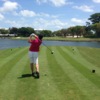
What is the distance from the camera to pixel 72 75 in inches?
582

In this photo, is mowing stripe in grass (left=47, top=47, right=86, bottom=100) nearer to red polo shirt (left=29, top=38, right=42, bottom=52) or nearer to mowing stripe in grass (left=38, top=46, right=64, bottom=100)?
mowing stripe in grass (left=38, top=46, right=64, bottom=100)

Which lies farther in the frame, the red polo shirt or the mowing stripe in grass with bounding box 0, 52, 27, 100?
the red polo shirt

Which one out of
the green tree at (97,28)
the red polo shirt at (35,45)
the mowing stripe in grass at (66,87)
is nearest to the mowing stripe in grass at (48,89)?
the mowing stripe in grass at (66,87)

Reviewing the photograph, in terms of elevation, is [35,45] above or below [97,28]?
above

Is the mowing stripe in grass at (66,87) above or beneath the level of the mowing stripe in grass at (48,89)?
beneath

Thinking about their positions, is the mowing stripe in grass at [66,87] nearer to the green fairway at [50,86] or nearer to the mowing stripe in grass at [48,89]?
the green fairway at [50,86]

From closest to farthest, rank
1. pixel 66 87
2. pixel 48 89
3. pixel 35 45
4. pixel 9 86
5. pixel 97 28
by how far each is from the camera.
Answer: pixel 48 89 < pixel 66 87 < pixel 9 86 < pixel 35 45 < pixel 97 28

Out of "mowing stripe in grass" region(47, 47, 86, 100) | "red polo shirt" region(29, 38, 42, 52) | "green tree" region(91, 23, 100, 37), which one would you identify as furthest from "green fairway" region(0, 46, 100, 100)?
"green tree" region(91, 23, 100, 37)

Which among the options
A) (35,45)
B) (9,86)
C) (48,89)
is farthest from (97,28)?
(48,89)

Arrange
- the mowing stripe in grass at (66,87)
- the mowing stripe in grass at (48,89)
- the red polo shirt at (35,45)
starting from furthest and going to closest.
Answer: the red polo shirt at (35,45) → the mowing stripe in grass at (66,87) → the mowing stripe in grass at (48,89)

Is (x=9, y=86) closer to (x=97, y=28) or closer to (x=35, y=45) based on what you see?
(x=35, y=45)

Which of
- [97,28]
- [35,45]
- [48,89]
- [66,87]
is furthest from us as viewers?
[97,28]

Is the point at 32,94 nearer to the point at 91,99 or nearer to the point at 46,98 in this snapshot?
the point at 46,98

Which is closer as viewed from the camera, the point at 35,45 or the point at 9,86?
the point at 9,86
